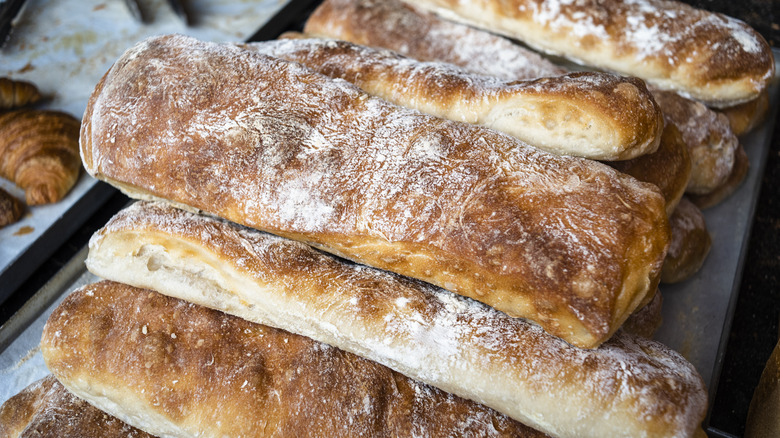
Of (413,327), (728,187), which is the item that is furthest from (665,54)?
(413,327)

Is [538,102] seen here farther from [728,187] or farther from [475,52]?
[728,187]

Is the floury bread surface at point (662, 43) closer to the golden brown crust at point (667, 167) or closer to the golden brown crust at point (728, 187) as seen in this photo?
the golden brown crust at point (728, 187)

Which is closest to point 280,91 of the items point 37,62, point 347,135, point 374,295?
point 347,135

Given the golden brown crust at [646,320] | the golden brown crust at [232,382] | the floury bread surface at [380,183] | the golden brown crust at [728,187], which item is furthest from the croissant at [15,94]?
the golden brown crust at [728,187]

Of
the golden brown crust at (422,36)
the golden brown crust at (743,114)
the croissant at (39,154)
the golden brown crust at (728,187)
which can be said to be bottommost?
the croissant at (39,154)

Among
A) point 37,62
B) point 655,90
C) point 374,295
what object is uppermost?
point 655,90

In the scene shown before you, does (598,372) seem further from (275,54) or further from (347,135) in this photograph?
(275,54)
